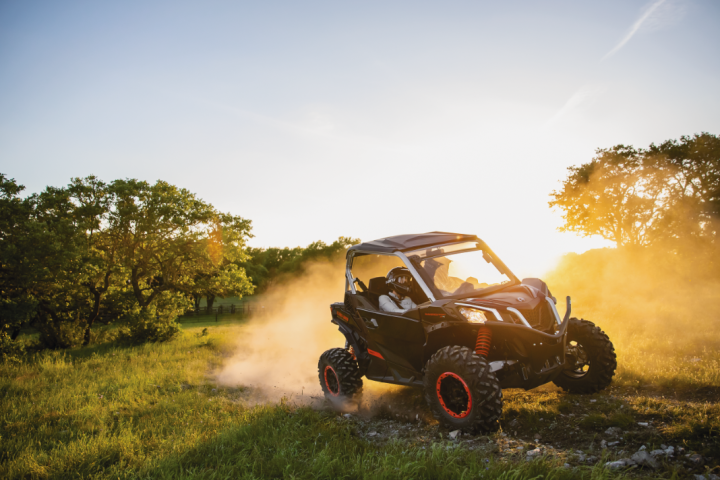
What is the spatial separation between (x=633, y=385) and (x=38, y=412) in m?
11.1

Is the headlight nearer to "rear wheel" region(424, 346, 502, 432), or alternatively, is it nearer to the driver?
"rear wheel" region(424, 346, 502, 432)

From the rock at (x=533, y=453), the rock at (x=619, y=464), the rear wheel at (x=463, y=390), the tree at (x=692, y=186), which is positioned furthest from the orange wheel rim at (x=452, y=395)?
the tree at (x=692, y=186)

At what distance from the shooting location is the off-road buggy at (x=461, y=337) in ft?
16.4

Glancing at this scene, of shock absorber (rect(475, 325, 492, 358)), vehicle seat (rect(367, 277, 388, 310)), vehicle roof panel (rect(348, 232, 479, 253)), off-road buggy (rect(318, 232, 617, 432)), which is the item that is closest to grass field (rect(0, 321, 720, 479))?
off-road buggy (rect(318, 232, 617, 432))

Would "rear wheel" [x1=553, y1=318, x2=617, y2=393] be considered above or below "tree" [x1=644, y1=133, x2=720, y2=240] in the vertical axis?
below

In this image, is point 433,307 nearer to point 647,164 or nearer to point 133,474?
point 133,474

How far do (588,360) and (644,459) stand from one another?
2.71 meters

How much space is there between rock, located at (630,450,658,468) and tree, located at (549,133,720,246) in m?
24.6

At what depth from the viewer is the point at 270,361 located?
1312cm

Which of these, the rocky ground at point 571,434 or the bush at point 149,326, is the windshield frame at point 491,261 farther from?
the bush at point 149,326

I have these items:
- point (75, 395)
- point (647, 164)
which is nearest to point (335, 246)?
point (647, 164)

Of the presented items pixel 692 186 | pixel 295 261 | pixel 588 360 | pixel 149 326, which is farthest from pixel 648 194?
pixel 295 261

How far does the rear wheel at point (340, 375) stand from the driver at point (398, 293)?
1259mm

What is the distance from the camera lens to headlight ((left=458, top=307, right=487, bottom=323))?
517 cm
